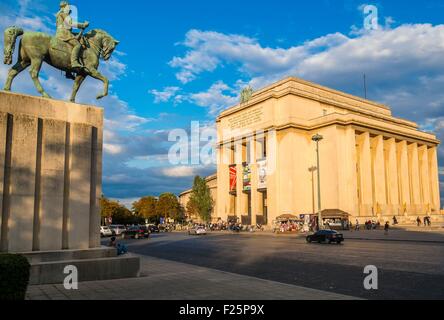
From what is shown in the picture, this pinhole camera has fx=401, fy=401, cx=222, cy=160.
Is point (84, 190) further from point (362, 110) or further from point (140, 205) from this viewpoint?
point (140, 205)

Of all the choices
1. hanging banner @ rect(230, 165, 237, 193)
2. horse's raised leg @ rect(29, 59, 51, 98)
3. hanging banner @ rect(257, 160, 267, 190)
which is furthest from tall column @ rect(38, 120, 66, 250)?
hanging banner @ rect(230, 165, 237, 193)

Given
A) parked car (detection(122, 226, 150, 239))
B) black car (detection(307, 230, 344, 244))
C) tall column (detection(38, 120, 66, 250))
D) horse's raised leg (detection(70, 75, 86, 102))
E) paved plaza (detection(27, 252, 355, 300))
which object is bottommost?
parked car (detection(122, 226, 150, 239))

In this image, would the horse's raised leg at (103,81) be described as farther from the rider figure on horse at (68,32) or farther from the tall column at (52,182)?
the tall column at (52,182)

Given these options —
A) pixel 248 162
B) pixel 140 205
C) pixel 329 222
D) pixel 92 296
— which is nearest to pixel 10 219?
pixel 92 296

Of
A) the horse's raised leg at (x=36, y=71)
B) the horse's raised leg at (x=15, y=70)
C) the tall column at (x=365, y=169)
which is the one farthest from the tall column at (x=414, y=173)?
the horse's raised leg at (x=15, y=70)

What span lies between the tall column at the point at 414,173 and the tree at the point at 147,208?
78.9m

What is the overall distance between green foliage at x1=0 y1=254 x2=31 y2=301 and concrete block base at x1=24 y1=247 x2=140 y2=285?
17.3 feet

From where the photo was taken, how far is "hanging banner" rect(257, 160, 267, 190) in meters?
77.6

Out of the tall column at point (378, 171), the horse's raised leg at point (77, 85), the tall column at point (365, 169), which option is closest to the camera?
the horse's raised leg at point (77, 85)

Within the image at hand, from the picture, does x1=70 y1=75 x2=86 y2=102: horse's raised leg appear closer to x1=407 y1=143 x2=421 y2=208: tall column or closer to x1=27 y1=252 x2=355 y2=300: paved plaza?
A: x1=27 y1=252 x2=355 y2=300: paved plaza

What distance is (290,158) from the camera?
7512 centimetres

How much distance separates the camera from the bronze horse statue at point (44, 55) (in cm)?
1367

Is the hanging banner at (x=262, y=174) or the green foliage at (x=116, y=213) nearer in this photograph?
the hanging banner at (x=262, y=174)
